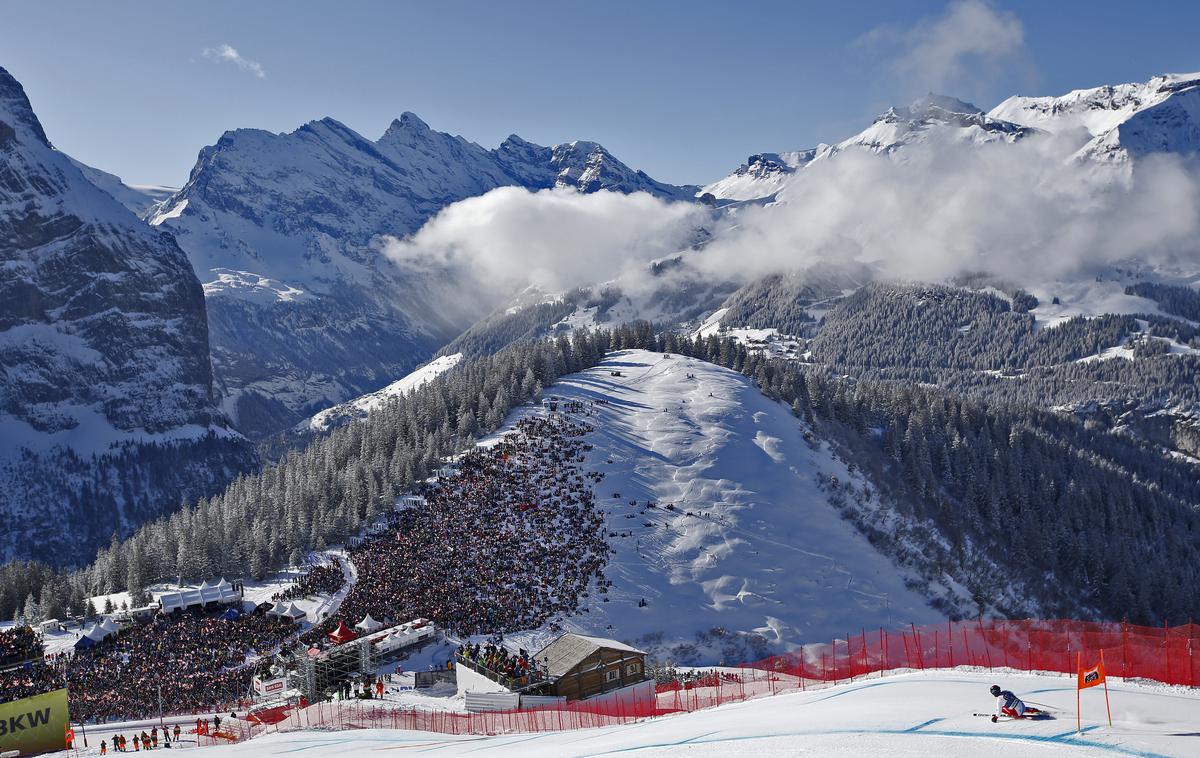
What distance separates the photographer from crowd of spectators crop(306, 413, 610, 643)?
3410 inches

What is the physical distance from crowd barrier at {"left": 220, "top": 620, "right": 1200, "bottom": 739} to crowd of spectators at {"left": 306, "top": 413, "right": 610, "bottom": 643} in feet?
79.8

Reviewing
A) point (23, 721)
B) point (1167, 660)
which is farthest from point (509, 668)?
point (1167, 660)

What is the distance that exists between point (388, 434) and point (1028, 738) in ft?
409

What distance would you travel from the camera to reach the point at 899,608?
97500 mm

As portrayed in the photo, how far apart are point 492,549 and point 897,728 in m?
69.3

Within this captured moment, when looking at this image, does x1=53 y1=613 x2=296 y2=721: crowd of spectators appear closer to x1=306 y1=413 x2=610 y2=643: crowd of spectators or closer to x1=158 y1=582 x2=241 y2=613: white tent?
x1=158 y1=582 x2=241 y2=613: white tent

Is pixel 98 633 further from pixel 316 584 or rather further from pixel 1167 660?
pixel 1167 660

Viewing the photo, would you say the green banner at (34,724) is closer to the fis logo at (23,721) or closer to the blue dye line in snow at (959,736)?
the fis logo at (23,721)

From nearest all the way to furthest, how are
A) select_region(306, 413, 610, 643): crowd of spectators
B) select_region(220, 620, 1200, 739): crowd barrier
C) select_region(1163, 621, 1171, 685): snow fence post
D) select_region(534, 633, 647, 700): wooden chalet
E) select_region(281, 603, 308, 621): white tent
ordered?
select_region(1163, 621, 1171, 685): snow fence post → select_region(220, 620, 1200, 739): crowd barrier → select_region(534, 633, 647, 700): wooden chalet → select_region(281, 603, 308, 621): white tent → select_region(306, 413, 610, 643): crowd of spectators

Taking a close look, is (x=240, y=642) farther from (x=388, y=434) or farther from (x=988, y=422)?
(x=988, y=422)

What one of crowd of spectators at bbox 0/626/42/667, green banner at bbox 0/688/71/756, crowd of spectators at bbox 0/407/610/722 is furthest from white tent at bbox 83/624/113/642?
green banner at bbox 0/688/71/756

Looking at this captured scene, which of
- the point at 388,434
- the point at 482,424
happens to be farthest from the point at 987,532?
the point at 388,434

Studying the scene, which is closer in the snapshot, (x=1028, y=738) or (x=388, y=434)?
(x=1028, y=738)

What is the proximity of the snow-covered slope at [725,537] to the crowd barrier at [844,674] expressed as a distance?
999 inches
